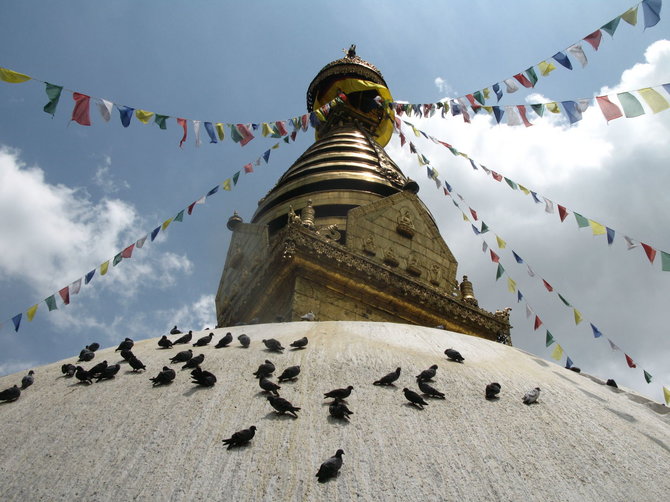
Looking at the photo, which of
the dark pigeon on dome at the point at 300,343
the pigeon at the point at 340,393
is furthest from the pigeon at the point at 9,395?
the pigeon at the point at 340,393

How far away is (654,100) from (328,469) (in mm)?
5972

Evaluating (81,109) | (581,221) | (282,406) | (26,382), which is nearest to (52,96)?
(81,109)

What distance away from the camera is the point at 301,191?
42.6ft

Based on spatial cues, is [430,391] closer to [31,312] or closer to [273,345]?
[273,345]

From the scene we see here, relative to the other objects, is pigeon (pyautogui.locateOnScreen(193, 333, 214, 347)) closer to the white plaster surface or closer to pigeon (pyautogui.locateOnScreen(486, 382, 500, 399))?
the white plaster surface

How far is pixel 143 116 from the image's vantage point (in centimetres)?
846

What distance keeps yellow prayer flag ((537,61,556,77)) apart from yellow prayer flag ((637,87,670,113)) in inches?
70.8

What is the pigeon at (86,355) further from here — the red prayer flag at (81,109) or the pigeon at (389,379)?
the red prayer flag at (81,109)

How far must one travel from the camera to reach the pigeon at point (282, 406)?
376 centimetres

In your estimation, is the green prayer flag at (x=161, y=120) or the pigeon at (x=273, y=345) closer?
the pigeon at (x=273, y=345)

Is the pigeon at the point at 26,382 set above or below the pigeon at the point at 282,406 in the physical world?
above

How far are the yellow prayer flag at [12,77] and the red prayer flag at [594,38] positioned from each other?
698cm

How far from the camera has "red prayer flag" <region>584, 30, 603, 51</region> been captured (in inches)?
294

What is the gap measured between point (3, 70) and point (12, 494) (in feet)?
16.8
